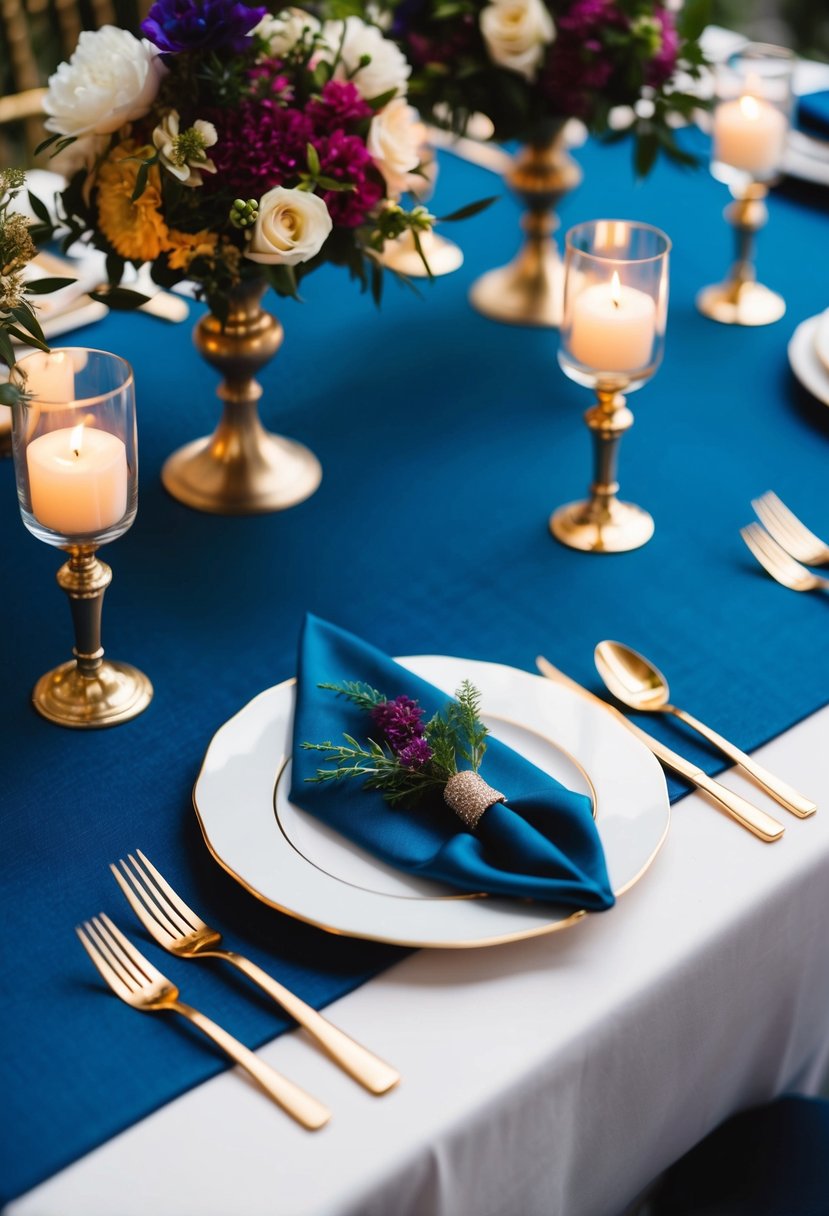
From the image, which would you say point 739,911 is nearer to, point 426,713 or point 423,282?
point 426,713

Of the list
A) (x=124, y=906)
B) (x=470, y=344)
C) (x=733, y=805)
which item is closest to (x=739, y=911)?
(x=733, y=805)

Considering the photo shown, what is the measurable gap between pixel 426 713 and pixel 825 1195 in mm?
451

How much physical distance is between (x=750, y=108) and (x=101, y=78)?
886 mm

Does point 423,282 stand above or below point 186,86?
below

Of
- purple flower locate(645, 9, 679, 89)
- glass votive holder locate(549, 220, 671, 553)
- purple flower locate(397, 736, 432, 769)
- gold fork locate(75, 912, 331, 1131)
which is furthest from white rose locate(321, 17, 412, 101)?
gold fork locate(75, 912, 331, 1131)

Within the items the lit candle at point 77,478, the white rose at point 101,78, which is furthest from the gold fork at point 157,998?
the white rose at point 101,78

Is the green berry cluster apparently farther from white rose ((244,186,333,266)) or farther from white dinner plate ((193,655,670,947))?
white dinner plate ((193,655,670,947))

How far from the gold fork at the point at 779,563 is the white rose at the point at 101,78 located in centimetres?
69

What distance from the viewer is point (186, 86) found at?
3.77ft

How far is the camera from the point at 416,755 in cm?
92

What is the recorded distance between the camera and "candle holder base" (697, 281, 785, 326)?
167 cm

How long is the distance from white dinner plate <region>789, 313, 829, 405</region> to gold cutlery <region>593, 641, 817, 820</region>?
50cm

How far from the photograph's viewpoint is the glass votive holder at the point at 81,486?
0.99m

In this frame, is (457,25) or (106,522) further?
(457,25)
